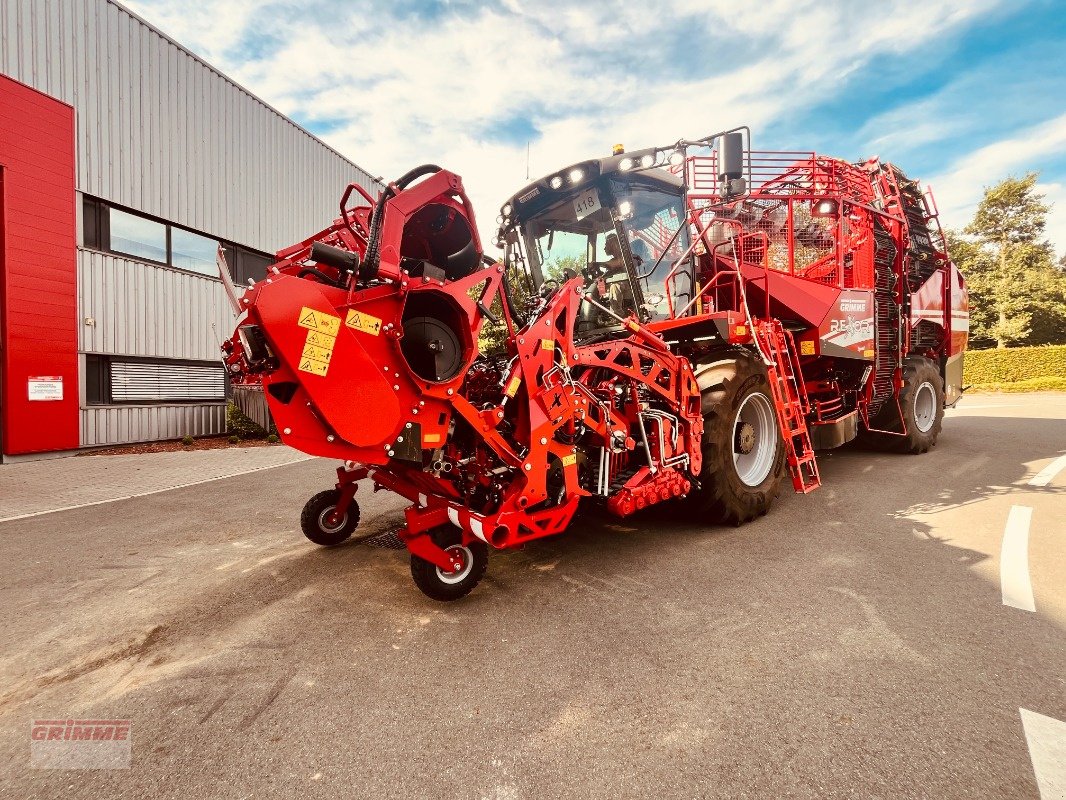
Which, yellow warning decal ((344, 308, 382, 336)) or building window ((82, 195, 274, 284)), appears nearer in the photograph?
yellow warning decal ((344, 308, 382, 336))

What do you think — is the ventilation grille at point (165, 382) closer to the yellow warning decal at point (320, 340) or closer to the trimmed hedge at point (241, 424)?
the trimmed hedge at point (241, 424)

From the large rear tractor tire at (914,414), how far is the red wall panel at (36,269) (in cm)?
1292

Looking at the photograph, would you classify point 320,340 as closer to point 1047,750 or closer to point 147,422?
point 1047,750

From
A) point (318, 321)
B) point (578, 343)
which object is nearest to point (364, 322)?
point (318, 321)

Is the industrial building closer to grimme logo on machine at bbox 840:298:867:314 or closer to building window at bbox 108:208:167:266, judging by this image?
building window at bbox 108:208:167:266

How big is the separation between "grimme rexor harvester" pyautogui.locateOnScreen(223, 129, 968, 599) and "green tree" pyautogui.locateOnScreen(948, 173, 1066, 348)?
29654 millimetres

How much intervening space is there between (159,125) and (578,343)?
36.7ft

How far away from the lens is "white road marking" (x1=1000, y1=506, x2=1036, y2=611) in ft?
9.12

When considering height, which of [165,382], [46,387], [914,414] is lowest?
[914,414]

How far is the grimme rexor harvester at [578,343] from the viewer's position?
246 cm

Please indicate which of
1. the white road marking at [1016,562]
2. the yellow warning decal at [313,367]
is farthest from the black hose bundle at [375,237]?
the white road marking at [1016,562]

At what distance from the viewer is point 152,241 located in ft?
34.7

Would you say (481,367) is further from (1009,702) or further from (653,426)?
(1009,702)

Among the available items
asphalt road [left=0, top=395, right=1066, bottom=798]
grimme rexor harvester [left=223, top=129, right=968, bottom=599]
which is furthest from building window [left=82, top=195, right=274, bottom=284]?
grimme rexor harvester [left=223, top=129, right=968, bottom=599]
